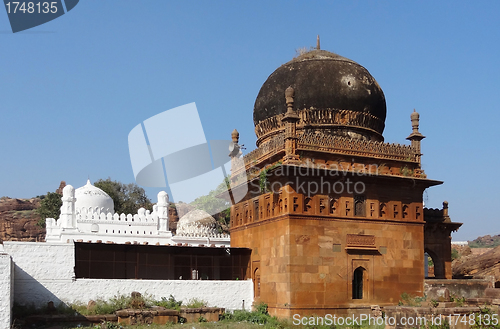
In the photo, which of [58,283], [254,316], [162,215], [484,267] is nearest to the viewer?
[58,283]

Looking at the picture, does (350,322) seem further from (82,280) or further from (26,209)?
(26,209)

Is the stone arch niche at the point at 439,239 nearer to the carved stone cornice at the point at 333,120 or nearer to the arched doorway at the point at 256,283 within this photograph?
the carved stone cornice at the point at 333,120

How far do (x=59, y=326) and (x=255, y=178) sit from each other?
7.79m

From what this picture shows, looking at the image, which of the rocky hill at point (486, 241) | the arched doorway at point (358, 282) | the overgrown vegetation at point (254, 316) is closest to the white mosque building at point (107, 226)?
the overgrown vegetation at point (254, 316)

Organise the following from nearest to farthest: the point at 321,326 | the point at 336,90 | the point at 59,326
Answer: the point at 59,326 < the point at 321,326 < the point at 336,90

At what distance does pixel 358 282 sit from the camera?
18.0m

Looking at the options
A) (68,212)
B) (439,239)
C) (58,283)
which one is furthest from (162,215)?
(439,239)

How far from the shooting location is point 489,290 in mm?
18688

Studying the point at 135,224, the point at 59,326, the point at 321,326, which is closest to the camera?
the point at 59,326

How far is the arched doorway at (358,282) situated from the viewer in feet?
58.7

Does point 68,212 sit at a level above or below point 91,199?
below

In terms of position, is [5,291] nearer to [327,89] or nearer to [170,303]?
[170,303]

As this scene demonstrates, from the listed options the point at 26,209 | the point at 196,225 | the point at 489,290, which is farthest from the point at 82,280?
the point at 26,209

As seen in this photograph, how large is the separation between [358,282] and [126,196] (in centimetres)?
4063
